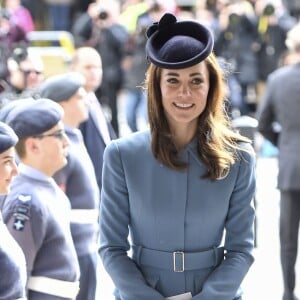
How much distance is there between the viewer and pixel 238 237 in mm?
3537

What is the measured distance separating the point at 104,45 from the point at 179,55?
10.5 meters

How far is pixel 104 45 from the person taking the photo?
1384cm

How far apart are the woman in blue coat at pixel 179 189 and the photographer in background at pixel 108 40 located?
33.7 feet

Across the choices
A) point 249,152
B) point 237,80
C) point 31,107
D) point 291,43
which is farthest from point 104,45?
point 249,152

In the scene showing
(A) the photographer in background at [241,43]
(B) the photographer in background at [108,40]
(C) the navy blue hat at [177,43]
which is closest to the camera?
(C) the navy blue hat at [177,43]

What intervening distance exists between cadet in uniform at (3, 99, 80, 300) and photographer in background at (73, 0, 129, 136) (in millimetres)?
9251

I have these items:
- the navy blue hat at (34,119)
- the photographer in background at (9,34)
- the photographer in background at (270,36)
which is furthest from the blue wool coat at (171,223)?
the photographer in background at (270,36)

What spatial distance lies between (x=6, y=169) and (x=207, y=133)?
0.80m

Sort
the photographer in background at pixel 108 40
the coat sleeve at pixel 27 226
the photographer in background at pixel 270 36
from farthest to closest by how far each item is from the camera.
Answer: the photographer in background at pixel 270 36 < the photographer in background at pixel 108 40 < the coat sleeve at pixel 27 226

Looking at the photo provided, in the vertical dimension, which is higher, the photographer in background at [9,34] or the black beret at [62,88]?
the black beret at [62,88]

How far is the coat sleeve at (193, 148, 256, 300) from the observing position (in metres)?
3.47

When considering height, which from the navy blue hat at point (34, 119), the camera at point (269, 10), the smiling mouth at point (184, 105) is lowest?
the camera at point (269, 10)

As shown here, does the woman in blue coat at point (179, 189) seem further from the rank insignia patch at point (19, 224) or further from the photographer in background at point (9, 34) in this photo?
the photographer in background at point (9, 34)

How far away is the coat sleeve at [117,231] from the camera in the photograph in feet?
11.4
